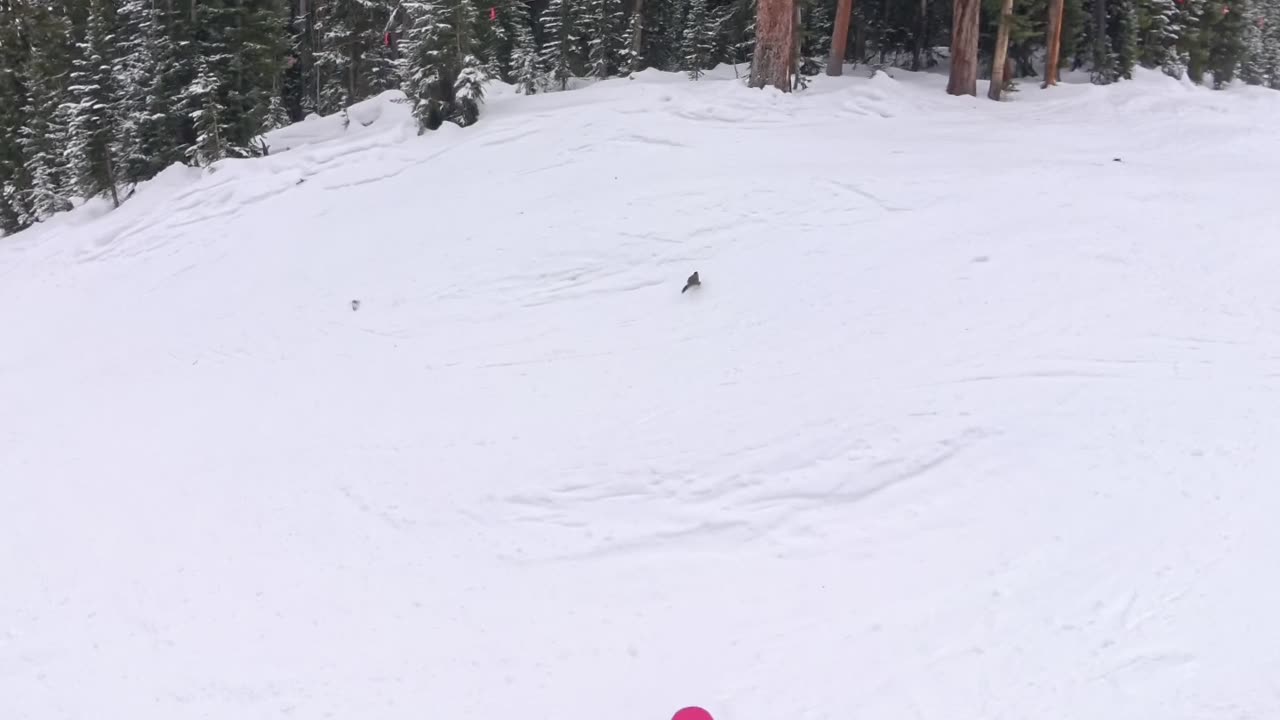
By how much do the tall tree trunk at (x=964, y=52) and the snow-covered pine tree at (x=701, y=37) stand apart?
7.33 m

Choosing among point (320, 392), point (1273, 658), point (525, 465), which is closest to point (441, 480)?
point (525, 465)

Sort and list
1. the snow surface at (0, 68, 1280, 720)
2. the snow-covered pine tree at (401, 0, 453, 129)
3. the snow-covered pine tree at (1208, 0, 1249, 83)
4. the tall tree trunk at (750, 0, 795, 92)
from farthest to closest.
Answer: the snow-covered pine tree at (1208, 0, 1249, 83) → the tall tree trunk at (750, 0, 795, 92) → the snow-covered pine tree at (401, 0, 453, 129) → the snow surface at (0, 68, 1280, 720)

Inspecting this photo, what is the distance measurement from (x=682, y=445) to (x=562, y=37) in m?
16.9

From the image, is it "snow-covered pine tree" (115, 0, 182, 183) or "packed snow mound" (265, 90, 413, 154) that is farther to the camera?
"snow-covered pine tree" (115, 0, 182, 183)

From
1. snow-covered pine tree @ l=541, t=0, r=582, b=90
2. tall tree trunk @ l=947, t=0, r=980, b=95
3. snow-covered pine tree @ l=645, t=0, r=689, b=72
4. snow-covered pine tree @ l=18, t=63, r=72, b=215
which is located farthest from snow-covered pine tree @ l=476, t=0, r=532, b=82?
snow-covered pine tree @ l=18, t=63, r=72, b=215

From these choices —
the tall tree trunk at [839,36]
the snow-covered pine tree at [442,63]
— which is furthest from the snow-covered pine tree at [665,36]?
the snow-covered pine tree at [442,63]

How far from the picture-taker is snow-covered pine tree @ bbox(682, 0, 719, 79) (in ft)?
72.6

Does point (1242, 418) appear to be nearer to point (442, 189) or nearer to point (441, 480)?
point (441, 480)

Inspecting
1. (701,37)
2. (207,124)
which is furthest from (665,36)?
(207,124)

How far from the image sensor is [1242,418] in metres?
5.59

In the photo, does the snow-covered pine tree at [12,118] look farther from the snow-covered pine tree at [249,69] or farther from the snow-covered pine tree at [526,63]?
the snow-covered pine tree at [526,63]

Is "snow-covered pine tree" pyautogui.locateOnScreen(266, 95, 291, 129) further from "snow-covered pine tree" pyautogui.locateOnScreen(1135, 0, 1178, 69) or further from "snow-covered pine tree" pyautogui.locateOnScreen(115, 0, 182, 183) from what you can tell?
"snow-covered pine tree" pyautogui.locateOnScreen(1135, 0, 1178, 69)

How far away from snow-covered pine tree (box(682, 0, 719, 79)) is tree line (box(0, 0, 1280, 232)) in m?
0.06

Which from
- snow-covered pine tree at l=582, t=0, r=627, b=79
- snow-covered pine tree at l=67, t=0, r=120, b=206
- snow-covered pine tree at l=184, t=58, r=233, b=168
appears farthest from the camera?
snow-covered pine tree at l=582, t=0, r=627, b=79
